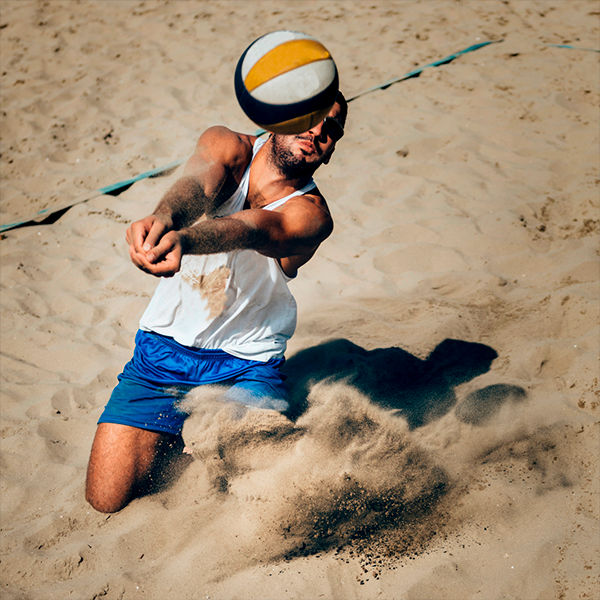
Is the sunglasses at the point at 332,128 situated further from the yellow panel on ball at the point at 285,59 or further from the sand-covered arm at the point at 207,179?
the sand-covered arm at the point at 207,179

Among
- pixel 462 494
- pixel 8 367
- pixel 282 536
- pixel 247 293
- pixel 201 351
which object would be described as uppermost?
pixel 247 293

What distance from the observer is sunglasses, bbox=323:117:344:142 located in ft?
6.83

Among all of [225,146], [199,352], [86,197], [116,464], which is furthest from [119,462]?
[86,197]

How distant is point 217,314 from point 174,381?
37 cm

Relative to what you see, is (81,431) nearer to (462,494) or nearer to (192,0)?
(462,494)

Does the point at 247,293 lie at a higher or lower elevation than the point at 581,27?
higher

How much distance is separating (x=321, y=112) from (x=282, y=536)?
1.66 m

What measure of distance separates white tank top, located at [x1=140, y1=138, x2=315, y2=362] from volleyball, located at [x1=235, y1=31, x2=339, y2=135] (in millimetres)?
350

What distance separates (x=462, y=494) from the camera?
2.10 metres

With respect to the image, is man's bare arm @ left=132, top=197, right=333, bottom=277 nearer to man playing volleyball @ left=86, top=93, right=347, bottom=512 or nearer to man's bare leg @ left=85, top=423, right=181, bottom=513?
man playing volleyball @ left=86, top=93, right=347, bottom=512

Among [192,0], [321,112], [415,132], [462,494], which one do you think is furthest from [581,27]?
[462,494]

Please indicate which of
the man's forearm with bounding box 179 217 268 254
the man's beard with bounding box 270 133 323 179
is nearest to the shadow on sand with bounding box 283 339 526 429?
the man's forearm with bounding box 179 217 268 254

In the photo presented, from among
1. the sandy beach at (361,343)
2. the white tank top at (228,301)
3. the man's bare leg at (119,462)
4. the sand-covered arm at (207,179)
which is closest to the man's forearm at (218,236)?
the sand-covered arm at (207,179)

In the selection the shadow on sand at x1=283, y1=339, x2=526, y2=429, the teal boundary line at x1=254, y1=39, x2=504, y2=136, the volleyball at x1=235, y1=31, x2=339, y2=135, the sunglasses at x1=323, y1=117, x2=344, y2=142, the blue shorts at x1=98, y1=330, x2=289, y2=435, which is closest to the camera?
the volleyball at x1=235, y1=31, x2=339, y2=135
